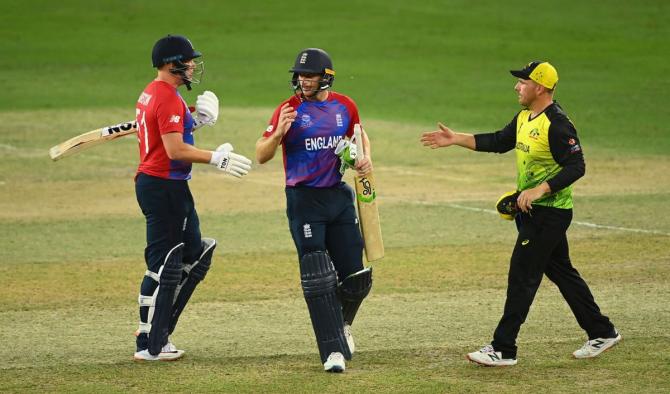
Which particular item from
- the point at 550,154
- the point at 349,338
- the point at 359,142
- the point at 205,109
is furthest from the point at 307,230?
the point at 550,154

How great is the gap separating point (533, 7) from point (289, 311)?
31.7 m

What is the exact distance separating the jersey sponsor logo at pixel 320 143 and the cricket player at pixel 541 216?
4.46ft

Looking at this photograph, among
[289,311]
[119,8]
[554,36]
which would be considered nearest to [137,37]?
[119,8]

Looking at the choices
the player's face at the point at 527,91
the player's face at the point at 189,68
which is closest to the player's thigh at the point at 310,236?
the player's face at the point at 189,68

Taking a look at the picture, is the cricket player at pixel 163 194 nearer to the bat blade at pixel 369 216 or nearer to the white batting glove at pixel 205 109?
the white batting glove at pixel 205 109

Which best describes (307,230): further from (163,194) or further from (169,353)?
(169,353)

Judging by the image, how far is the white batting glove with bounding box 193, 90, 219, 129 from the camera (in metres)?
9.91

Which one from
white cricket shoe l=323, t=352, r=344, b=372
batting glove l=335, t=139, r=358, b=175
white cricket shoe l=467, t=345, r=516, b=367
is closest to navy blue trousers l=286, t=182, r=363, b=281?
batting glove l=335, t=139, r=358, b=175

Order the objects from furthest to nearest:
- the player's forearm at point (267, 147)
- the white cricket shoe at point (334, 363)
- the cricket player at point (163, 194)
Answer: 1. the cricket player at point (163, 194)
2. the player's forearm at point (267, 147)
3. the white cricket shoe at point (334, 363)

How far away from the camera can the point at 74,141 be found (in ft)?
34.1

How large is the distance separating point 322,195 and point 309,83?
32.5 inches

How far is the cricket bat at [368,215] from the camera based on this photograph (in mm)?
9469

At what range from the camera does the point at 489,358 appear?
907cm

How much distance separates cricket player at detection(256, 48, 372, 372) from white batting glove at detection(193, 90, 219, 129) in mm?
738
